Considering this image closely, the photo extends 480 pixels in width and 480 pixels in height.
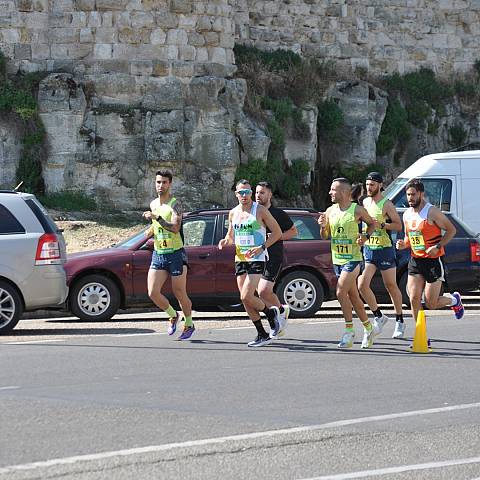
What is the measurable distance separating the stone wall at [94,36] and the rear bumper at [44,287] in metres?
11.7

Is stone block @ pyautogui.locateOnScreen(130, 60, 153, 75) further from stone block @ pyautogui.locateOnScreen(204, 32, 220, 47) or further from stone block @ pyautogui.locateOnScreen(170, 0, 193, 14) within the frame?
stone block @ pyautogui.locateOnScreen(204, 32, 220, 47)

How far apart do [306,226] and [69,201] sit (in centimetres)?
871

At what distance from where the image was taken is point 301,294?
17719 millimetres

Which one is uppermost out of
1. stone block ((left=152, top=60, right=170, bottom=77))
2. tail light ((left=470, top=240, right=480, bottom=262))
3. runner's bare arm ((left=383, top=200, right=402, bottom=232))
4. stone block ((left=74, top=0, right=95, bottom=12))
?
stone block ((left=74, top=0, right=95, bottom=12))

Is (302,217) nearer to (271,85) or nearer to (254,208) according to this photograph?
(254,208)

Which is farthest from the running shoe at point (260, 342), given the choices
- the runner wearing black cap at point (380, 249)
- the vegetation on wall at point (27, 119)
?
the vegetation on wall at point (27, 119)

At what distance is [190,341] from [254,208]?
1535 mm

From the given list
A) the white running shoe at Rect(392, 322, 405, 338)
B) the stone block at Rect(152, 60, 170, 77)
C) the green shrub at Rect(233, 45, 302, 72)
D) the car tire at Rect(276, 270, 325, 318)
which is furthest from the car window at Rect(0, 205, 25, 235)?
the green shrub at Rect(233, 45, 302, 72)

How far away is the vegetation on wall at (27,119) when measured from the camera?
25.9 metres

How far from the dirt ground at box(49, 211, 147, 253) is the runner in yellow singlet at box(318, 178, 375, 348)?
9799 millimetres

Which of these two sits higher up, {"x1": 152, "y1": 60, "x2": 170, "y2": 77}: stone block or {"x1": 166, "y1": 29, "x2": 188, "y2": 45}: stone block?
{"x1": 166, "y1": 29, "x2": 188, "y2": 45}: stone block

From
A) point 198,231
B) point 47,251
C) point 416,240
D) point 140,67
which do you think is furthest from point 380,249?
point 140,67

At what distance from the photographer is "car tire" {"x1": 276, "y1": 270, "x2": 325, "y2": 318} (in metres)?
17.7

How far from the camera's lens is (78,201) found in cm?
2598
